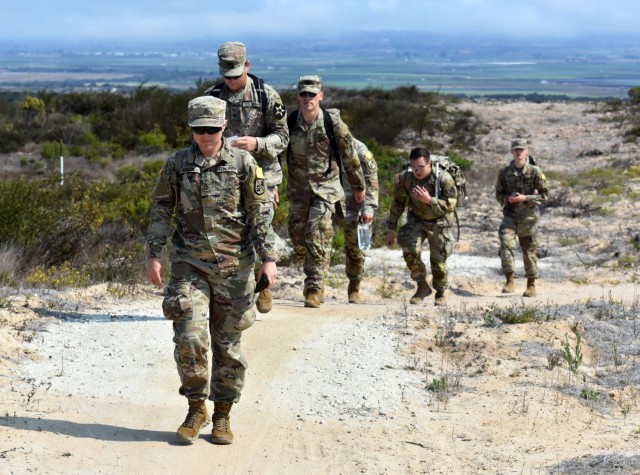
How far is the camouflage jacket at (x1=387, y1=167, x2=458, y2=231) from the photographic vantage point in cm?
1091

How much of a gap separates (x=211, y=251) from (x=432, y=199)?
4.89 meters

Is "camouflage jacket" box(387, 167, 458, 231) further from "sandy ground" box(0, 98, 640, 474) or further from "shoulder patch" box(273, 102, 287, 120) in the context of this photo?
"shoulder patch" box(273, 102, 287, 120)

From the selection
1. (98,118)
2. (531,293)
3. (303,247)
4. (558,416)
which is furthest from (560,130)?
(558,416)

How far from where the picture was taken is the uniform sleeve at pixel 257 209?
20.9ft

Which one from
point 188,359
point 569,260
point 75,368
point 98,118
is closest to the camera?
point 188,359

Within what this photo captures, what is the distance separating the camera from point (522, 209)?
13328 mm

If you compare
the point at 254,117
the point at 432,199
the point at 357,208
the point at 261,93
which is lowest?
the point at 357,208

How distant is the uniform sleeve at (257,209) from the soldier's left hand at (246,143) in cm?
193

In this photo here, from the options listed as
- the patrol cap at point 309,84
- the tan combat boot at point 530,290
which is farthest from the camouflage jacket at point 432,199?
the tan combat boot at point 530,290

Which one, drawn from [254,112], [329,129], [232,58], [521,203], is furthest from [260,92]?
[521,203]

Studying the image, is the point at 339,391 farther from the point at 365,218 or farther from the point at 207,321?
the point at 365,218

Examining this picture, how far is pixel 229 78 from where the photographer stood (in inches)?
342

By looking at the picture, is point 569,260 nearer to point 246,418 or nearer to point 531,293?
point 531,293

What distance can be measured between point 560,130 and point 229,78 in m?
30.4
